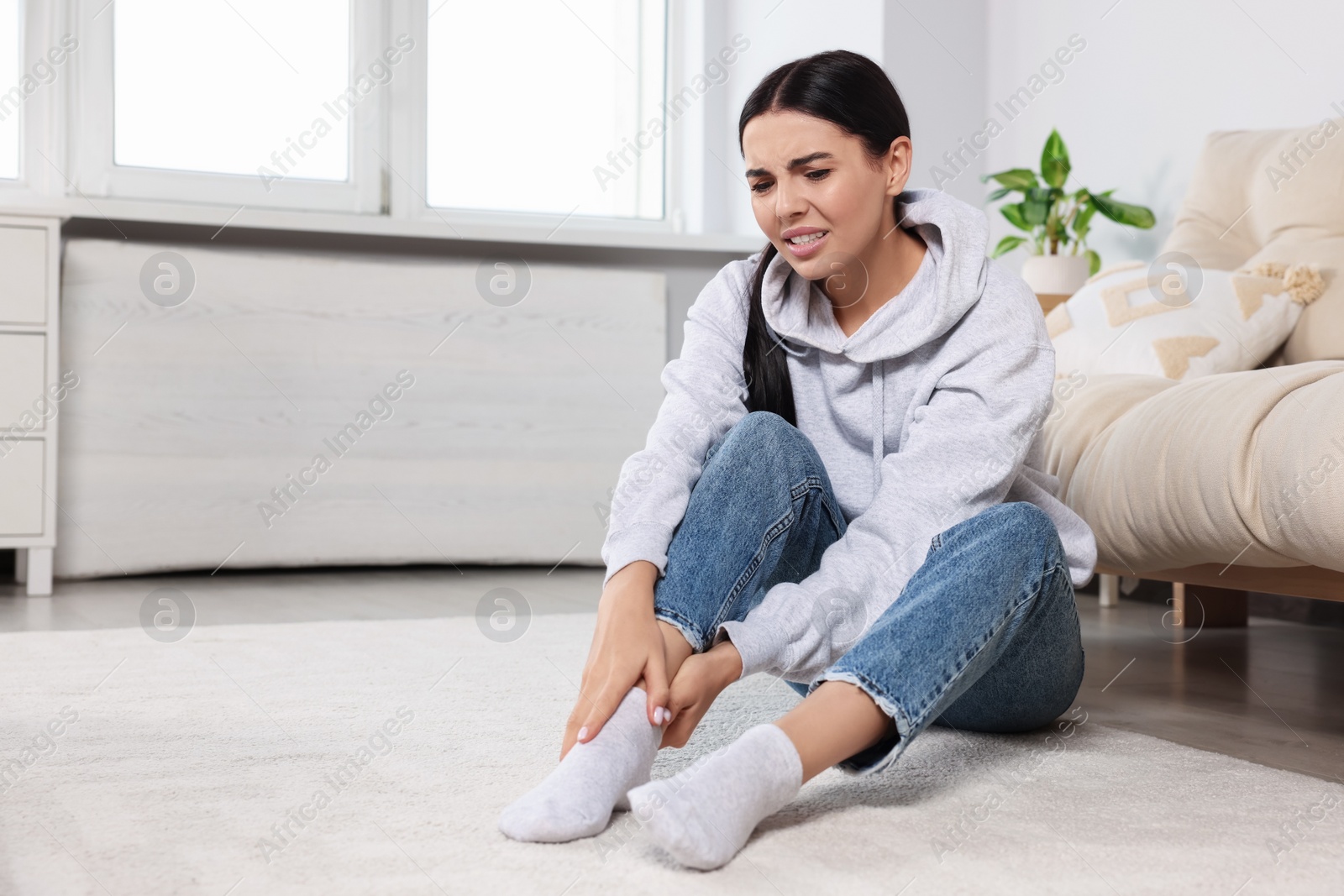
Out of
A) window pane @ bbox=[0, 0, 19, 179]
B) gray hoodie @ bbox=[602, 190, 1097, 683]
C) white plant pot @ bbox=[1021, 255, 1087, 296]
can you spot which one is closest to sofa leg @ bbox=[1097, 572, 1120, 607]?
white plant pot @ bbox=[1021, 255, 1087, 296]

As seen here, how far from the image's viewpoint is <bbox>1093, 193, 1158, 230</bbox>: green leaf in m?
2.29

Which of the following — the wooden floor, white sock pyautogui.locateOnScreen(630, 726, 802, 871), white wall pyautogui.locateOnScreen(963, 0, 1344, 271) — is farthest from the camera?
white wall pyautogui.locateOnScreen(963, 0, 1344, 271)

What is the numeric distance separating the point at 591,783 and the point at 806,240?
1.62ft

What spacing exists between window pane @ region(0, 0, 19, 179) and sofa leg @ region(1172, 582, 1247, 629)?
2.51m

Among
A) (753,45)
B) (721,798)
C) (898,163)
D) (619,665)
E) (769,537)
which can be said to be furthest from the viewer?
(753,45)

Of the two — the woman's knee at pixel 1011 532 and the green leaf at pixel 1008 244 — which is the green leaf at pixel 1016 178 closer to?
the green leaf at pixel 1008 244

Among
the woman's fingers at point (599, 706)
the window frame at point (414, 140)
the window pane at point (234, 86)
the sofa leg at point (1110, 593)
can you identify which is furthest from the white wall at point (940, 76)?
the woman's fingers at point (599, 706)

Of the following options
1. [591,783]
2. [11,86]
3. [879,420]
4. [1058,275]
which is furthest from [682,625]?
[11,86]

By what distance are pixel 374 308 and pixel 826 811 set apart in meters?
1.98

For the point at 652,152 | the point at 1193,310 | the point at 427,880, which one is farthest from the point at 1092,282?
the point at 652,152

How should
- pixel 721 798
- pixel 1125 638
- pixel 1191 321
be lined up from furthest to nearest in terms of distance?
pixel 1125 638 → pixel 1191 321 → pixel 721 798

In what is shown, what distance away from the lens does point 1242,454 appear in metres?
1.10

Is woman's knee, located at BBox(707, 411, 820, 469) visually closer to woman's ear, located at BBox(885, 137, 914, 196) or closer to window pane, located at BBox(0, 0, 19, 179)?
woman's ear, located at BBox(885, 137, 914, 196)

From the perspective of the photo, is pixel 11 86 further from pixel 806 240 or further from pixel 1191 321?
pixel 1191 321
